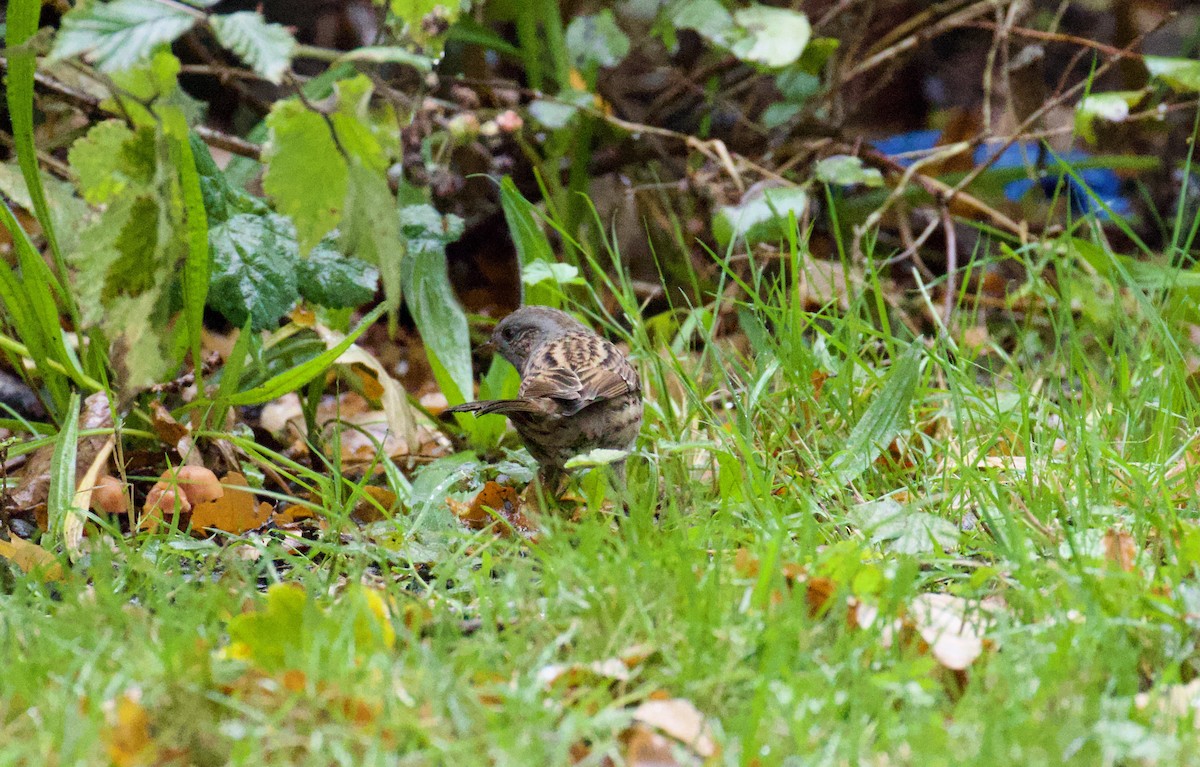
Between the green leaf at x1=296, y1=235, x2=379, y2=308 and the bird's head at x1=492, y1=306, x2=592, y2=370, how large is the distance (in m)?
0.59

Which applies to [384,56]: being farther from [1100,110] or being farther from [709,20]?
[1100,110]

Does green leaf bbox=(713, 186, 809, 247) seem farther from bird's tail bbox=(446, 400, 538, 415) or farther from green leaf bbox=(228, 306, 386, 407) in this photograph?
green leaf bbox=(228, 306, 386, 407)

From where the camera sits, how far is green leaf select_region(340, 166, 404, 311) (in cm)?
204

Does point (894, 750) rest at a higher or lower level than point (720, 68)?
lower

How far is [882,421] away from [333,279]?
4.84 ft

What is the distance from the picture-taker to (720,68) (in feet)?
16.5

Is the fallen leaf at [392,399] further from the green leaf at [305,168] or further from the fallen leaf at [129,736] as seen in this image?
the fallen leaf at [129,736]

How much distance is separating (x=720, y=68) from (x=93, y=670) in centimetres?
381

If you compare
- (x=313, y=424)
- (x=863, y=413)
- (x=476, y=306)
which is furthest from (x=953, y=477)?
(x=476, y=306)

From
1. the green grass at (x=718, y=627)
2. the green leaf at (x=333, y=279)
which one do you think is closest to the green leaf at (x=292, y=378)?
the green leaf at (x=333, y=279)

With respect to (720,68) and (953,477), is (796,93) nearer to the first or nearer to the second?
(720,68)

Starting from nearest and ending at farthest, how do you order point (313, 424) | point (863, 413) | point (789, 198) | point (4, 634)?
point (4, 634) < point (863, 413) < point (313, 424) < point (789, 198)

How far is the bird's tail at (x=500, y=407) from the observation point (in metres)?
3.08

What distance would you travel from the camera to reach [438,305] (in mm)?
3932
